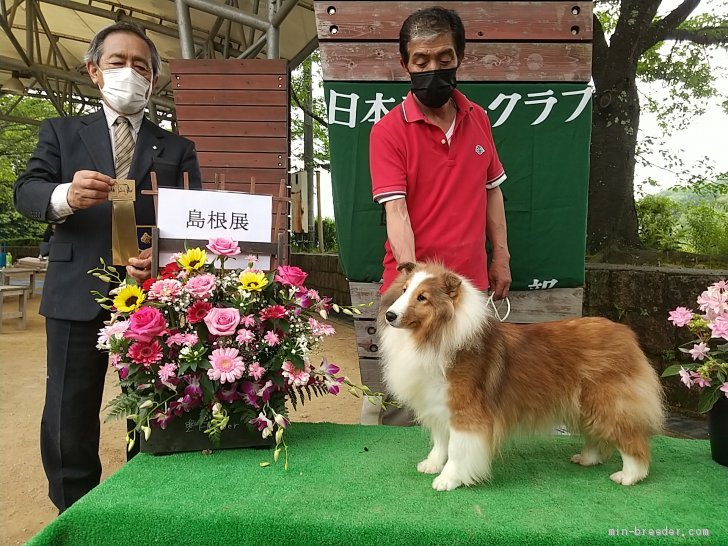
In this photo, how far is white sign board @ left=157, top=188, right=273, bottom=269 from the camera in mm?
2258

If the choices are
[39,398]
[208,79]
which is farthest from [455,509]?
[208,79]

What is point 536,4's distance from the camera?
363 cm

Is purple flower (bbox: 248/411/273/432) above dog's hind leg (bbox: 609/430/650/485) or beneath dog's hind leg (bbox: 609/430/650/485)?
above

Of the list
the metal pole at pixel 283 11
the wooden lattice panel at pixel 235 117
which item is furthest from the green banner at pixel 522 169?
the wooden lattice panel at pixel 235 117

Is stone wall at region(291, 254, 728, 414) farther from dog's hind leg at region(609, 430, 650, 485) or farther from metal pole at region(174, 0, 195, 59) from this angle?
metal pole at region(174, 0, 195, 59)

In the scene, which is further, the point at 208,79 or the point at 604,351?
the point at 208,79

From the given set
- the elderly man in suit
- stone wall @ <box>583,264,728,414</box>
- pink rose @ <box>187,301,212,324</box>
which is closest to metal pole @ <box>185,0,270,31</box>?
the elderly man in suit

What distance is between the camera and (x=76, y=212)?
7.94ft

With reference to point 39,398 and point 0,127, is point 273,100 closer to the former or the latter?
point 39,398

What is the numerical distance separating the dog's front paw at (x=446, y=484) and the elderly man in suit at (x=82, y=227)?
4.63 ft

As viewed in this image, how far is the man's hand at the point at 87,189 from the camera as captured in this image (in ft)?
7.06

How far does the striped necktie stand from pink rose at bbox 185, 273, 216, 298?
757 millimetres

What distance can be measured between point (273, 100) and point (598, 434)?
6.00 metres

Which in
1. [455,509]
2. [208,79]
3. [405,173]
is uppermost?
[208,79]
